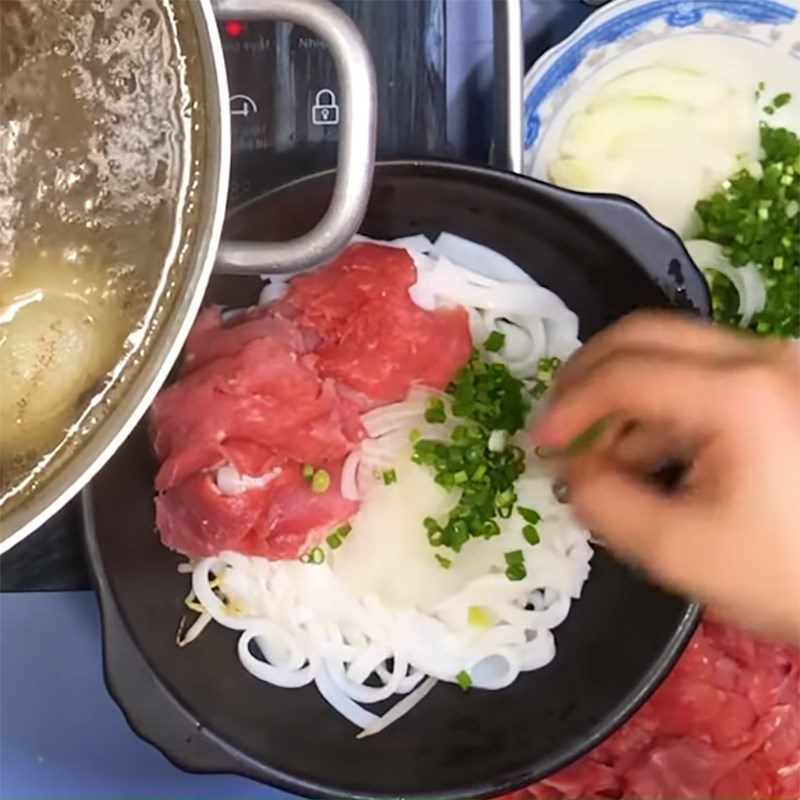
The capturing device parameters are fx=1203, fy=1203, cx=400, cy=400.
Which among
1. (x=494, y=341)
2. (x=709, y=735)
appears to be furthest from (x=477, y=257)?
(x=709, y=735)

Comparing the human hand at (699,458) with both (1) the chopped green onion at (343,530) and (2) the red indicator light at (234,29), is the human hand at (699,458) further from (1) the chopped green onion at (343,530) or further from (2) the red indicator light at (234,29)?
(2) the red indicator light at (234,29)

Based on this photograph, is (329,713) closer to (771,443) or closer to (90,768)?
(90,768)

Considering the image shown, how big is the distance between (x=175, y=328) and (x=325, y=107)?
429 millimetres

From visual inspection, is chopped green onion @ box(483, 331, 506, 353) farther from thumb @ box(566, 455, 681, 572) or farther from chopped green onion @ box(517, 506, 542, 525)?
thumb @ box(566, 455, 681, 572)

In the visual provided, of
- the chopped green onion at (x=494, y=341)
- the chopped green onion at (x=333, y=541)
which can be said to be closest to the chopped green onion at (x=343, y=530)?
the chopped green onion at (x=333, y=541)

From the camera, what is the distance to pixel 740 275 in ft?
4.40

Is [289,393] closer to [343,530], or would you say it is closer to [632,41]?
[343,530]

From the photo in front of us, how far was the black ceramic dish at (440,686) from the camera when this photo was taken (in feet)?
3.76

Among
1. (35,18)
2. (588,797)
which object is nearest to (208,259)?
(35,18)

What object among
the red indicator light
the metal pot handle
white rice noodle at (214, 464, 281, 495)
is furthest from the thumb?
the red indicator light

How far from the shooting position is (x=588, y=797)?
4.43ft

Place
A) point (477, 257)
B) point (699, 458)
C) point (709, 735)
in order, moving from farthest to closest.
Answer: point (709, 735) → point (477, 257) → point (699, 458)

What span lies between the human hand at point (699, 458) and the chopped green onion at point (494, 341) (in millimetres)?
315

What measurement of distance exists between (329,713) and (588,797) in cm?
33
